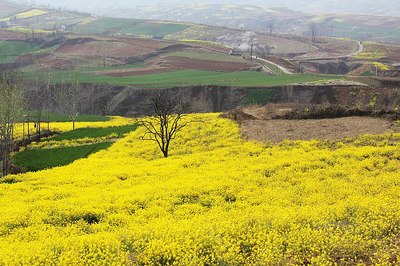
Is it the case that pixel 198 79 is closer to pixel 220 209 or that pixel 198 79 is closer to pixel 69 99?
pixel 69 99

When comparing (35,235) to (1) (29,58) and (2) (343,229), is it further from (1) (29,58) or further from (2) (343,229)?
(1) (29,58)

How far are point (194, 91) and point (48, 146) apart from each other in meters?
51.4

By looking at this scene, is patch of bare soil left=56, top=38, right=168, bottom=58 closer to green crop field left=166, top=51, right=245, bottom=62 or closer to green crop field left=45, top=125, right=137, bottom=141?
green crop field left=166, top=51, right=245, bottom=62

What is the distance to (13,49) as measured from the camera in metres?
176

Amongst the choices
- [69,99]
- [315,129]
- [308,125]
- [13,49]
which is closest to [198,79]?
[69,99]

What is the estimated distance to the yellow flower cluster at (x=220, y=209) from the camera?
588 inches

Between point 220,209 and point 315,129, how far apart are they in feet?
78.4

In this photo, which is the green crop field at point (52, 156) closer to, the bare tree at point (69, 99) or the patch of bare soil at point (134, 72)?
the bare tree at point (69, 99)

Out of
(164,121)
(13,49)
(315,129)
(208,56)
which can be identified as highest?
(13,49)

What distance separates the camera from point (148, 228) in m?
17.9

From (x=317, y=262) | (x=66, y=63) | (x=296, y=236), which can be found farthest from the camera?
(x=66, y=63)

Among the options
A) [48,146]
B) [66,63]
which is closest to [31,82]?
[66,63]

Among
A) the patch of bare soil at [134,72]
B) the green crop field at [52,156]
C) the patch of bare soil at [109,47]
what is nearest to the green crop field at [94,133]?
the green crop field at [52,156]

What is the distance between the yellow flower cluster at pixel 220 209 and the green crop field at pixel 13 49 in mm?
144439
